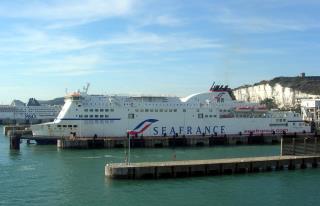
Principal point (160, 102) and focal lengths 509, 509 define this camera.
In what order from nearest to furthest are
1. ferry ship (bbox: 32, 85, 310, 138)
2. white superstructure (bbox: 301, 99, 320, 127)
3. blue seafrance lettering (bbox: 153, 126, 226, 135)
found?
ferry ship (bbox: 32, 85, 310, 138) → blue seafrance lettering (bbox: 153, 126, 226, 135) → white superstructure (bbox: 301, 99, 320, 127)

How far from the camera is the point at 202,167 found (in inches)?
1214

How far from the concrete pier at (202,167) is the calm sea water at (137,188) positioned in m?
0.66

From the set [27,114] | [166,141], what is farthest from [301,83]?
[166,141]

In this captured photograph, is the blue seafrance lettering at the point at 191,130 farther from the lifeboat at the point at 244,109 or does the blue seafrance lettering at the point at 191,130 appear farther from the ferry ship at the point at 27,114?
the ferry ship at the point at 27,114

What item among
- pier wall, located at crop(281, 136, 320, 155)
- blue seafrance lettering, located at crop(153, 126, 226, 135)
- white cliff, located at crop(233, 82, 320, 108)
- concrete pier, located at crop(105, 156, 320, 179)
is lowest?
concrete pier, located at crop(105, 156, 320, 179)

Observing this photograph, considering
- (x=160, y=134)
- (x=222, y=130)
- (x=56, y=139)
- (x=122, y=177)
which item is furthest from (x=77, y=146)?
(x=122, y=177)

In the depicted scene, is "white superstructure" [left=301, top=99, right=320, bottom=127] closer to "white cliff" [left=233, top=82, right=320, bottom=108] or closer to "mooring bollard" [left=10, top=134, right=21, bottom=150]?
"white cliff" [left=233, top=82, right=320, bottom=108]

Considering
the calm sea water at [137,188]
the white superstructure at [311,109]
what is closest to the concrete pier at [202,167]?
the calm sea water at [137,188]

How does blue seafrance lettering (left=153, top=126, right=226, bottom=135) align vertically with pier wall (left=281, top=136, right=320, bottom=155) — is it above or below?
above

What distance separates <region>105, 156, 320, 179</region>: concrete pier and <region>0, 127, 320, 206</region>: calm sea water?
0.66 m

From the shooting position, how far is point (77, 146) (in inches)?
1934

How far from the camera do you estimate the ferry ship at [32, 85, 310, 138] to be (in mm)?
52391

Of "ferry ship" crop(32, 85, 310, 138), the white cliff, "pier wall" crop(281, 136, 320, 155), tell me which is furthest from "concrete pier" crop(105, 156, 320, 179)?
the white cliff

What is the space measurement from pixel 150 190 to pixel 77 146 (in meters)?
A: 23.4
